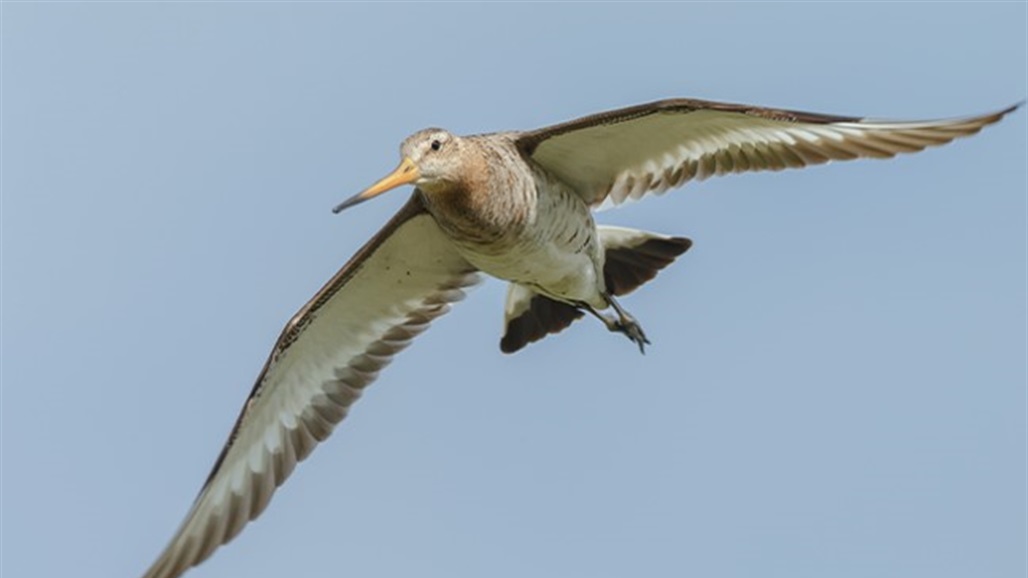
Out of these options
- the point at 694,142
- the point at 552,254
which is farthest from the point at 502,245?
the point at 694,142

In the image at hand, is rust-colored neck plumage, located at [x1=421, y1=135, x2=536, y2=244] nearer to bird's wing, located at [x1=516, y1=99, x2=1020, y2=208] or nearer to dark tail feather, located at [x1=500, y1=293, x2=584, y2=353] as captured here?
bird's wing, located at [x1=516, y1=99, x2=1020, y2=208]

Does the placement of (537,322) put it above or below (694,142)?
below

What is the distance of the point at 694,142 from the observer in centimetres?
1339

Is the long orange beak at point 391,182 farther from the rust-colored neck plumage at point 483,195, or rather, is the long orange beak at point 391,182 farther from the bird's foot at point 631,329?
the bird's foot at point 631,329

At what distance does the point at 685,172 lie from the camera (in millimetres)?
13508

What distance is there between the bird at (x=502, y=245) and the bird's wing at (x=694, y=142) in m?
0.01

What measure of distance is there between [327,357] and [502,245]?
2.15 metres

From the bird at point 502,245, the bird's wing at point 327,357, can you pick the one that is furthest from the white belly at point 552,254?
the bird's wing at point 327,357

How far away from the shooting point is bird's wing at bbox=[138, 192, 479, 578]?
541 inches

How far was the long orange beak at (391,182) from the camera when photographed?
11867mm

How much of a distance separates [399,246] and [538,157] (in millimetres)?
1226

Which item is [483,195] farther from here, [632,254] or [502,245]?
[632,254]

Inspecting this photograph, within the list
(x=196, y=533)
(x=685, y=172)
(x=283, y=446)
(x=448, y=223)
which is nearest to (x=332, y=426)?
(x=283, y=446)

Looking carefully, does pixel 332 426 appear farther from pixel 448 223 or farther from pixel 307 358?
pixel 448 223
